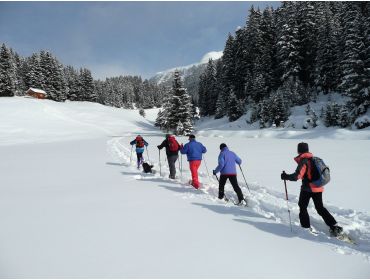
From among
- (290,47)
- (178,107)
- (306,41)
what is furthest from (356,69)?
(178,107)

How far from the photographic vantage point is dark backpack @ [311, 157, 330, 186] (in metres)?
5.89

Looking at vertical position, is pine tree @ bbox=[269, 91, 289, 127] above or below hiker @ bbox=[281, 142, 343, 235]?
above

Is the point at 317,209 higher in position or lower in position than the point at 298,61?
lower

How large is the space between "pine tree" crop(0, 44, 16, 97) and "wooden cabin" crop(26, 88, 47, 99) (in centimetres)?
361

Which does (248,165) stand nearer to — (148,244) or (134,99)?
(148,244)

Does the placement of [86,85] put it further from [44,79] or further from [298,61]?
[298,61]

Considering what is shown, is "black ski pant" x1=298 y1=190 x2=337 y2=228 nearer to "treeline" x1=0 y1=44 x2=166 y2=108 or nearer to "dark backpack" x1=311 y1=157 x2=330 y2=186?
"dark backpack" x1=311 y1=157 x2=330 y2=186

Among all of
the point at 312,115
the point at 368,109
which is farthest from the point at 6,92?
the point at 368,109

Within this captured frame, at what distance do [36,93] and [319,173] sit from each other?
80935mm

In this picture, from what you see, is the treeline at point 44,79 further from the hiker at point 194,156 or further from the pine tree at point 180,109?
the hiker at point 194,156

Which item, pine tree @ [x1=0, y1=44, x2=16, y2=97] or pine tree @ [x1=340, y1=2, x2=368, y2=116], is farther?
pine tree @ [x1=0, y1=44, x2=16, y2=97]

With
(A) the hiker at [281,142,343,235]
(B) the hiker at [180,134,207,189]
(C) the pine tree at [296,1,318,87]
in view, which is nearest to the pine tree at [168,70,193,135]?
(C) the pine tree at [296,1,318,87]

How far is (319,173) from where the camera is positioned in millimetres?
5938

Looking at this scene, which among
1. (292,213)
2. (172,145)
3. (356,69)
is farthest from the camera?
(356,69)
